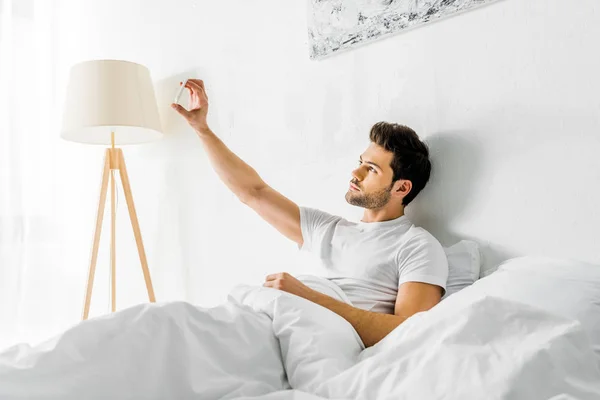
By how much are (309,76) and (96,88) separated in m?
0.94

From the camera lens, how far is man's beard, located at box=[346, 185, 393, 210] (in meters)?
1.88

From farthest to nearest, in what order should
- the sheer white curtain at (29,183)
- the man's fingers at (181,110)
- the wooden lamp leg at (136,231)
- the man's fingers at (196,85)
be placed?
the sheer white curtain at (29,183) < the wooden lamp leg at (136,231) < the man's fingers at (196,85) < the man's fingers at (181,110)

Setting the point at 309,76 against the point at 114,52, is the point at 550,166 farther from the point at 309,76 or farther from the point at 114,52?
the point at 114,52

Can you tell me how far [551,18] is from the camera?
1659 mm

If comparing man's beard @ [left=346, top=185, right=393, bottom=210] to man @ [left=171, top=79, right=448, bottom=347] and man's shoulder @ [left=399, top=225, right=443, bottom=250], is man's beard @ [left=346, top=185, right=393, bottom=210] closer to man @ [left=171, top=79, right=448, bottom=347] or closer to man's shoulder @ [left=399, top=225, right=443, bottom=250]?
man @ [left=171, top=79, right=448, bottom=347]

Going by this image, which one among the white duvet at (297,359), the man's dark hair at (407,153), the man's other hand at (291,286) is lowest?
the white duvet at (297,359)

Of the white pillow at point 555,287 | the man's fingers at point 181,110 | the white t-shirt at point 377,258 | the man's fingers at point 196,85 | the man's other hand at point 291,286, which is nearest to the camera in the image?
the white pillow at point 555,287

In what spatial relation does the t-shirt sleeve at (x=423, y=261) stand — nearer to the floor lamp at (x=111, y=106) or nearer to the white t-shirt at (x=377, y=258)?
the white t-shirt at (x=377, y=258)

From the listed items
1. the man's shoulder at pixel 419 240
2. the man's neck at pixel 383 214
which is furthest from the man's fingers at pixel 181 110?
the man's shoulder at pixel 419 240

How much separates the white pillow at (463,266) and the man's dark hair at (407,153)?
24cm

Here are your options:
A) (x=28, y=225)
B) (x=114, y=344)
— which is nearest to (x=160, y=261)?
(x=28, y=225)

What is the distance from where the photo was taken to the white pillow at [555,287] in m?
1.31

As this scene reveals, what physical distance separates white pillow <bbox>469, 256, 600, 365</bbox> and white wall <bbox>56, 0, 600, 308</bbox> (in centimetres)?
16

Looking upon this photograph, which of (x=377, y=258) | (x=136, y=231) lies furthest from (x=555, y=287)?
(x=136, y=231)
